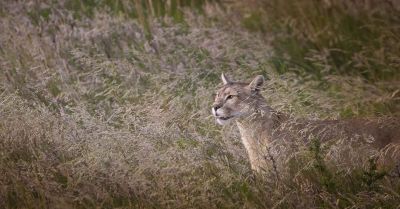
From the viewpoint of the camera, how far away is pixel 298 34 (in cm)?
901

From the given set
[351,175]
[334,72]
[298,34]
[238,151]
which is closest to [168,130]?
[238,151]

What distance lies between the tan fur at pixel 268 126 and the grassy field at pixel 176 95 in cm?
14

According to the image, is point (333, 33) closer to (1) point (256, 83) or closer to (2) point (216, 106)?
(1) point (256, 83)

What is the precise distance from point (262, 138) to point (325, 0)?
3.31 m

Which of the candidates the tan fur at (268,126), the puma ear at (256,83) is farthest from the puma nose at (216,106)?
the puma ear at (256,83)

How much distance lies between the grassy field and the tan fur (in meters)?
0.14

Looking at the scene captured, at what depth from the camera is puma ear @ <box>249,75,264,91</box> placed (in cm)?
653

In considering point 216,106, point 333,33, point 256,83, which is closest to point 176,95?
point 216,106

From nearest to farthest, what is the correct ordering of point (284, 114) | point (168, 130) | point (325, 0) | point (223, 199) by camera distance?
point (223, 199) < point (168, 130) < point (284, 114) < point (325, 0)

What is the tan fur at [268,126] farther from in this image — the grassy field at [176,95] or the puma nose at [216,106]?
the grassy field at [176,95]

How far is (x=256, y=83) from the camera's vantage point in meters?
6.55

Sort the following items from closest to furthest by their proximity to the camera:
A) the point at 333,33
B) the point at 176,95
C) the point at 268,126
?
the point at 268,126, the point at 176,95, the point at 333,33

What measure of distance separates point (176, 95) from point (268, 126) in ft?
4.13

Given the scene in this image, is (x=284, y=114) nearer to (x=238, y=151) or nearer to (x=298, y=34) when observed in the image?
(x=238, y=151)
